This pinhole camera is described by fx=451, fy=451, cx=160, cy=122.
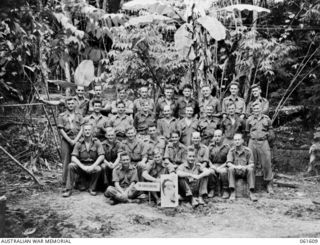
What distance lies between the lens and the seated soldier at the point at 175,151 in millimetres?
6395

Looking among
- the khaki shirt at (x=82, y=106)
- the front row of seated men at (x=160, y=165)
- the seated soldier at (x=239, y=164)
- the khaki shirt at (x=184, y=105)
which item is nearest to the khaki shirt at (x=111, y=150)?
the front row of seated men at (x=160, y=165)

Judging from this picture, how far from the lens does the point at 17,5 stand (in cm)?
500

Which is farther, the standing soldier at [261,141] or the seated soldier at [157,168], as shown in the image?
the standing soldier at [261,141]

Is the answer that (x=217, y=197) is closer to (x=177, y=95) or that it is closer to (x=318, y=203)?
(x=318, y=203)

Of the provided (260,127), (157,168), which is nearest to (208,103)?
(260,127)

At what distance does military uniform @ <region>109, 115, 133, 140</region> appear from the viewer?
678cm

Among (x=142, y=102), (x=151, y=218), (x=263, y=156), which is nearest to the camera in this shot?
(x=151, y=218)

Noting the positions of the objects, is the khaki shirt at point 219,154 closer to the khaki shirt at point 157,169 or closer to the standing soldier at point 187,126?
the standing soldier at point 187,126

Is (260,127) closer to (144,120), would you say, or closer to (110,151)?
(144,120)

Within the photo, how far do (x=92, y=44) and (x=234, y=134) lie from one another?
5.12m

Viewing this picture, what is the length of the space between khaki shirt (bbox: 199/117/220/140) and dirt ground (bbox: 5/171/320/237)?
103cm

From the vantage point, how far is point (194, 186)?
6227 mm

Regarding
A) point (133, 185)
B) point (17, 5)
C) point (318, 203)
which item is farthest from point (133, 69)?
point (318, 203)

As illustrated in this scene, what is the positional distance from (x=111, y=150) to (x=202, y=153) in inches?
51.6
